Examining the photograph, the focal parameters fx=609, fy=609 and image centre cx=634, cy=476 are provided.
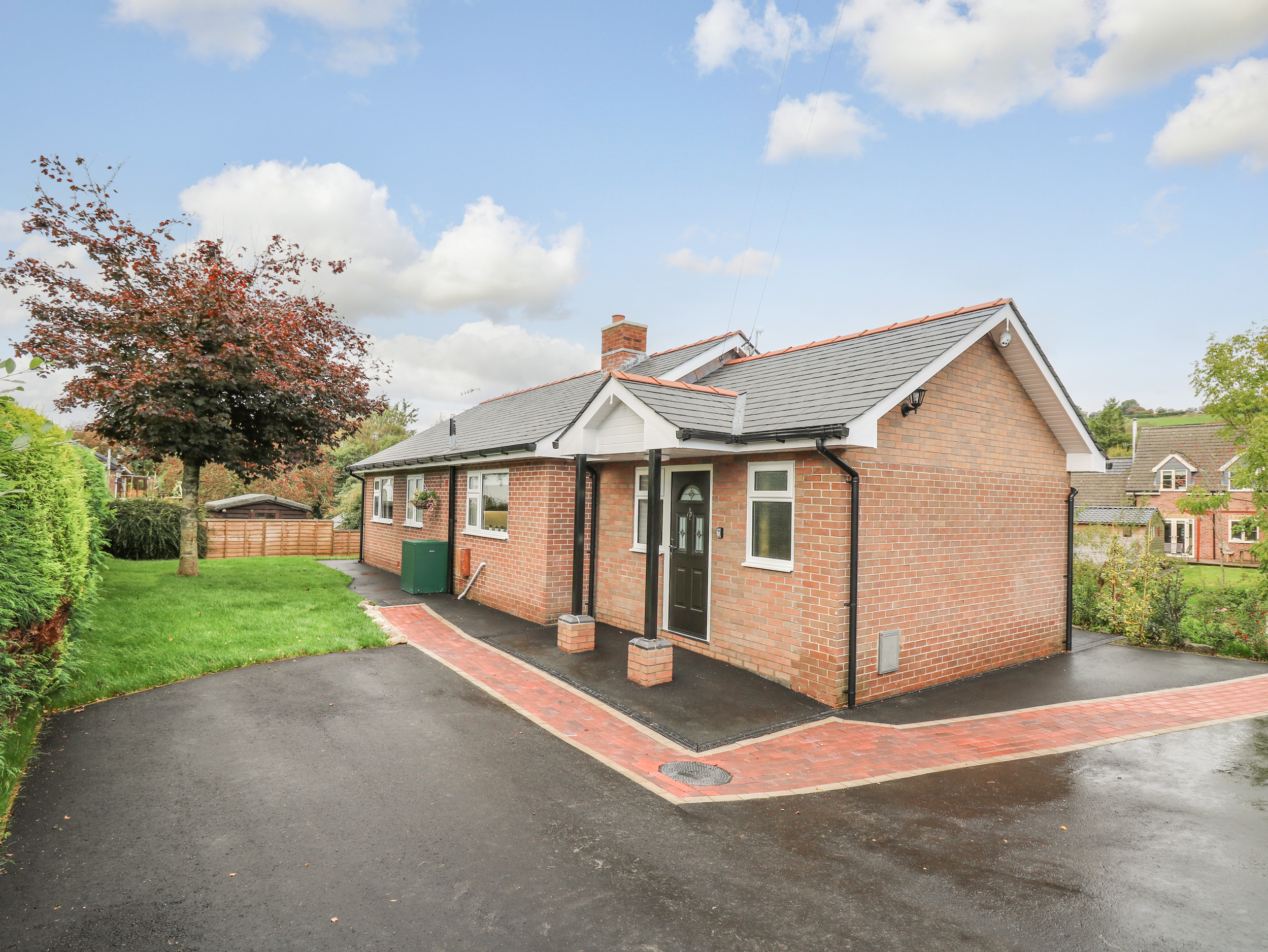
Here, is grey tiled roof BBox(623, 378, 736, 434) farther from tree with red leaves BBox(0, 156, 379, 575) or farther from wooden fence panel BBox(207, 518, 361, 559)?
wooden fence panel BBox(207, 518, 361, 559)

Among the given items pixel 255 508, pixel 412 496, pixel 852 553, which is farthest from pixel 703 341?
pixel 255 508

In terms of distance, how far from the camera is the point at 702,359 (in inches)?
516

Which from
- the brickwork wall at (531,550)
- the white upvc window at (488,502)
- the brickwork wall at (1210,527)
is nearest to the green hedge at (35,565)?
the brickwork wall at (531,550)

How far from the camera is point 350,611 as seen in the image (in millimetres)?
11961

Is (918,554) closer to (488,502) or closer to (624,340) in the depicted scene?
(488,502)

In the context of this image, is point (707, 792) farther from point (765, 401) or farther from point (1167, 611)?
point (1167, 611)

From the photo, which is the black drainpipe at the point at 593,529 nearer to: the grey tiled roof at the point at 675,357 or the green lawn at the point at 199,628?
Result: the grey tiled roof at the point at 675,357

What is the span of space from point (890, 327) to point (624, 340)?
23.9ft

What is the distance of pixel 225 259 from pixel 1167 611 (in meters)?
21.7

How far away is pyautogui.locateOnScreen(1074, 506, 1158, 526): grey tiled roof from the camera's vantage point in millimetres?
34250

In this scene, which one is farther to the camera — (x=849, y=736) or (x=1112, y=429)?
(x=1112, y=429)

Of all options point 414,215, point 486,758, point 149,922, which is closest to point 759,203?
point 414,215

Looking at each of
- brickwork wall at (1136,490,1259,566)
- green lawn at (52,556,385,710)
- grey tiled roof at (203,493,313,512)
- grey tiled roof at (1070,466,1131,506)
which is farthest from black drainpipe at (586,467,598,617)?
grey tiled roof at (1070,466,1131,506)

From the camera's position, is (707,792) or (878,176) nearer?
(707,792)
